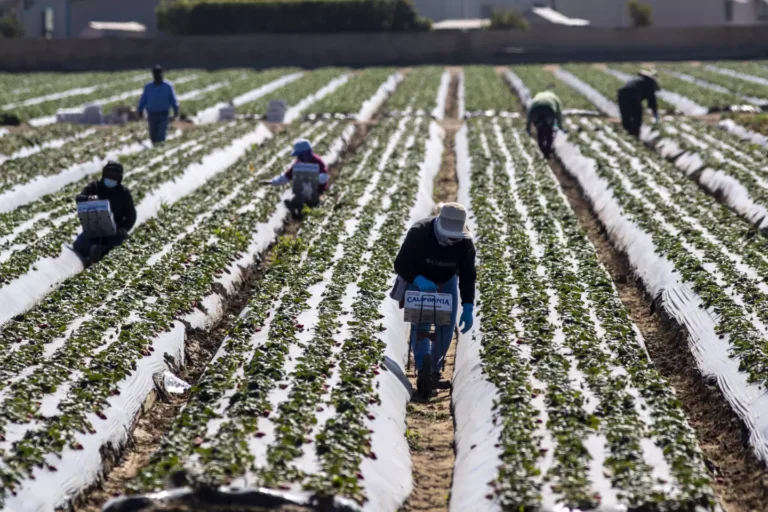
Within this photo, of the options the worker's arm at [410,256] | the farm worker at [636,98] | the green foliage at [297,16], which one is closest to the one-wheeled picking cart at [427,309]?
the worker's arm at [410,256]

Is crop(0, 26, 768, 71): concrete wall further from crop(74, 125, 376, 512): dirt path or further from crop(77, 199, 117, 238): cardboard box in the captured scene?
crop(74, 125, 376, 512): dirt path

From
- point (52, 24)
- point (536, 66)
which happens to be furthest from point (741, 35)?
point (52, 24)

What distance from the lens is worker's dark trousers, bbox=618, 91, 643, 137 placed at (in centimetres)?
2741

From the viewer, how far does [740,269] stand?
1370 cm

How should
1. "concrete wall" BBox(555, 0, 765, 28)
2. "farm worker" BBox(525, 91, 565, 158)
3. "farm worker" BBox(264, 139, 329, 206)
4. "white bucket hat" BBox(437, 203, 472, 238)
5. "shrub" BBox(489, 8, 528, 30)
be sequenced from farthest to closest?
"concrete wall" BBox(555, 0, 765, 28)
"shrub" BBox(489, 8, 528, 30)
"farm worker" BBox(525, 91, 565, 158)
"farm worker" BBox(264, 139, 329, 206)
"white bucket hat" BBox(437, 203, 472, 238)

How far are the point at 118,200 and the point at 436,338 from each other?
21.1ft

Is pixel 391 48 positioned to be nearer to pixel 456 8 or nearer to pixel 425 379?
pixel 456 8

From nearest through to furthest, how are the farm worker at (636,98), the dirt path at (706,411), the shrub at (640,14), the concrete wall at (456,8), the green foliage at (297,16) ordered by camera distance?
the dirt path at (706,411), the farm worker at (636,98), the green foliage at (297,16), the shrub at (640,14), the concrete wall at (456,8)

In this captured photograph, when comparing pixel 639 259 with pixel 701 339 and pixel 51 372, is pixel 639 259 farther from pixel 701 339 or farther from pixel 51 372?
pixel 51 372

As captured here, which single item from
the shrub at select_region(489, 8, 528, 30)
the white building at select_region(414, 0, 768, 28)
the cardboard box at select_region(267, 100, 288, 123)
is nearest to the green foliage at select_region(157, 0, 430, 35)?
the shrub at select_region(489, 8, 528, 30)

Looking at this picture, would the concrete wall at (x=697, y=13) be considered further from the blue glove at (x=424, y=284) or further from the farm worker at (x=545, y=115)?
the blue glove at (x=424, y=284)

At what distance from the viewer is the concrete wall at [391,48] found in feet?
199

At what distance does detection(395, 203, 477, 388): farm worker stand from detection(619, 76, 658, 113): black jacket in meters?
17.0

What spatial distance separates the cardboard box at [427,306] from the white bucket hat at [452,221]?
658 millimetres
